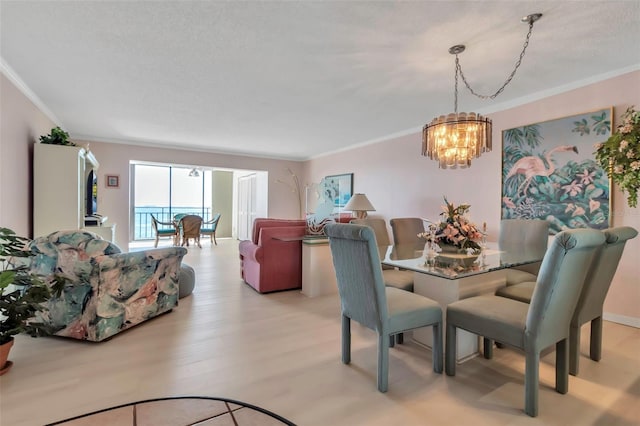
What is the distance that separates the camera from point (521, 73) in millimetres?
2965

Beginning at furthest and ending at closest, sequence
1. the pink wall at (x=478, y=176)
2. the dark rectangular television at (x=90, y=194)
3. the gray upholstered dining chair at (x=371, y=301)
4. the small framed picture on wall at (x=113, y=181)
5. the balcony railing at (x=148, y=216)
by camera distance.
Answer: the balcony railing at (x=148, y=216)
the small framed picture on wall at (x=113, y=181)
the dark rectangular television at (x=90, y=194)
the pink wall at (x=478, y=176)
the gray upholstered dining chair at (x=371, y=301)

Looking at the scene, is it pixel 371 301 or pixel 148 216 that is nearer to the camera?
pixel 371 301

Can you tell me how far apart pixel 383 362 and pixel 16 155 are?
421 cm

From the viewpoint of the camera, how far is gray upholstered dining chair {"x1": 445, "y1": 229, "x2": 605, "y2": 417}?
1509 millimetres

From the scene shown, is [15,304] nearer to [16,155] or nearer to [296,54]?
[16,155]

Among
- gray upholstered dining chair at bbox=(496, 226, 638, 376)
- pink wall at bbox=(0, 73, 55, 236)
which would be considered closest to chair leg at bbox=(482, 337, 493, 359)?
gray upholstered dining chair at bbox=(496, 226, 638, 376)

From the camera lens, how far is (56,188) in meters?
3.62

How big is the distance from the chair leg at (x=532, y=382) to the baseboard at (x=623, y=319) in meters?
2.22

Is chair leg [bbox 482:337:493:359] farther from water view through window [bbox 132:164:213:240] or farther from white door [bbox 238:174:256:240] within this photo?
water view through window [bbox 132:164:213:240]

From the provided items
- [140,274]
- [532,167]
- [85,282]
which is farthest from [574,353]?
[85,282]

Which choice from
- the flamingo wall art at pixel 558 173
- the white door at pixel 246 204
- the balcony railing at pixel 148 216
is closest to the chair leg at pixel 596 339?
the flamingo wall art at pixel 558 173

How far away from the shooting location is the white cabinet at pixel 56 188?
355 cm

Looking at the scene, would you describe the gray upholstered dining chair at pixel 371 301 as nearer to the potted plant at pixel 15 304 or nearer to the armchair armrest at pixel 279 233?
the armchair armrest at pixel 279 233

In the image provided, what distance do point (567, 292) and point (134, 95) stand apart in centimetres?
453
